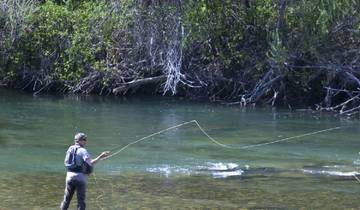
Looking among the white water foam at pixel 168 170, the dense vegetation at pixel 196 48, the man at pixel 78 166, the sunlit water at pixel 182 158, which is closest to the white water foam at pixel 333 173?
the sunlit water at pixel 182 158

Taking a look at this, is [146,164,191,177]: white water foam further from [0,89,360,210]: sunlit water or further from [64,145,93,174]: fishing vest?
[64,145,93,174]: fishing vest

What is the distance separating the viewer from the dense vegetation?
29734 millimetres

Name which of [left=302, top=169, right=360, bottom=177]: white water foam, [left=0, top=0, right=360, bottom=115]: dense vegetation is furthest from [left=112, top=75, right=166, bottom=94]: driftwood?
[left=302, top=169, right=360, bottom=177]: white water foam

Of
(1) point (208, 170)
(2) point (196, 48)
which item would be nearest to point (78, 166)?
(1) point (208, 170)

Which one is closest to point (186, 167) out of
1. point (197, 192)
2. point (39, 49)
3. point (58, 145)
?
point (197, 192)

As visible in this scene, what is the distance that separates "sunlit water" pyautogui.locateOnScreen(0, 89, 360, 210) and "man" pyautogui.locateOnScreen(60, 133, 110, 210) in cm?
123

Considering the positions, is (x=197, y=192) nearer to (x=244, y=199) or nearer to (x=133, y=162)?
(x=244, y=199)

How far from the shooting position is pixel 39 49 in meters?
36.4

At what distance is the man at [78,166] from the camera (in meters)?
12.5

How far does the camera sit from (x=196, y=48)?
32719mm

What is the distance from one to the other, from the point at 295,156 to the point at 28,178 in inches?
266

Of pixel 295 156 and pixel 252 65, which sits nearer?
pixel 295 156

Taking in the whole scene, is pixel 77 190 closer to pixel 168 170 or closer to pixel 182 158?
pixel 168 170

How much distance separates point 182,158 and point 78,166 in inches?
293
